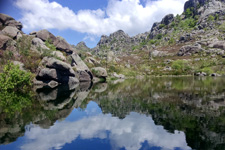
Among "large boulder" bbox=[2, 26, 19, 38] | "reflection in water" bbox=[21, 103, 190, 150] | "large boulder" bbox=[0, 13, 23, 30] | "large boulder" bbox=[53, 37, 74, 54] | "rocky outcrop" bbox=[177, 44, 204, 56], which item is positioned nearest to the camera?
"reflection in water" bbox=[21, 103, 190, 150]

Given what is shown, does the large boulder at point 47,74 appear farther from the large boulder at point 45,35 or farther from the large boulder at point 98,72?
the large boulder at point 45,35

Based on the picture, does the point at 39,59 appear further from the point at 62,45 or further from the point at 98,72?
the point at 98,72

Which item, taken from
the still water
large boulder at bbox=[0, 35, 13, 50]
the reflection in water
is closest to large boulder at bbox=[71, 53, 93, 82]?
large boulder at bbox=[0, 35, 13, 50]

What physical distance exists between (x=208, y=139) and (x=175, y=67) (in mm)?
108404

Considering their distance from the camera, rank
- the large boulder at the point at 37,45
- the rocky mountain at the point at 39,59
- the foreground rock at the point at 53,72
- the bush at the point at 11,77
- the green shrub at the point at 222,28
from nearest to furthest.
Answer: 1. the bush at the point at 11,77
2. the foreground rock at the point at 53,72
3. the rocky mountain at the point at 39,59
4. the large boulder at the point at 37,45
5. the green shrub at the point at 222,28

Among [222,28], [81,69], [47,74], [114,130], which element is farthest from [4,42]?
[222,28]

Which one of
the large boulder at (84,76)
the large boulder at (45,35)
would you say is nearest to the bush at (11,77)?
the large boulder at (84,76)

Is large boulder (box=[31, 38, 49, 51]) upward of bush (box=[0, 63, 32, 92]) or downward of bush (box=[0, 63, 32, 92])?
upward

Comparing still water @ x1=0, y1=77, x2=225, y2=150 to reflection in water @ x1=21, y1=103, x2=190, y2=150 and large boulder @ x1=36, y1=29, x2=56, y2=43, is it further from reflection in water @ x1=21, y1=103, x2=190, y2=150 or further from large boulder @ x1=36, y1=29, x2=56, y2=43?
large boulder @ x1=36, y1=29, x2=56, y2=43

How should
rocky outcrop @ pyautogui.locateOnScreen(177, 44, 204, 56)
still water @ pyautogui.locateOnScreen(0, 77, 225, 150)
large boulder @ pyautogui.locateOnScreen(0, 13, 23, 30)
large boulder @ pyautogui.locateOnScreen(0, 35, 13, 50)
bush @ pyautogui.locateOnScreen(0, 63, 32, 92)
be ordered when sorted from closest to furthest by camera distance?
still water @ pyautogui.locateOnScreen(0, 77, 225, 150) → bush @ pyautogui.locateOnScreen(0, 63, 32, 92) → large boulder @ pyautogui.locateOnScreen(0, 35, 13, 50) → large boulder @ pyautogui.locateOnScreen(0, 13, 23, 30) → rocky outcrop @ pyautogui.locateOnScreen(177, 44, 204, 56)

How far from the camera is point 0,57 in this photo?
1718 inches

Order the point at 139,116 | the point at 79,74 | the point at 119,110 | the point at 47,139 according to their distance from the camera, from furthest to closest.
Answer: the point at 79,74 < the point at 119,110 < the point at 139,116 < the point at 47,139

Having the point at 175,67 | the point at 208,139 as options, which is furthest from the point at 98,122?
the point at 175,67

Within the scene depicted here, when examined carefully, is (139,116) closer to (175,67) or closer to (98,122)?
(98,122)
